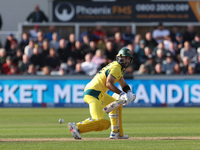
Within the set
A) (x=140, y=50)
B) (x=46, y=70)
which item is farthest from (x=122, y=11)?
(x=46, y=70)

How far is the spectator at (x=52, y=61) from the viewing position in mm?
24391

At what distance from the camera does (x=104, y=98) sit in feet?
38.2

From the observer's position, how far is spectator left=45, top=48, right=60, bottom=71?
2439 cm

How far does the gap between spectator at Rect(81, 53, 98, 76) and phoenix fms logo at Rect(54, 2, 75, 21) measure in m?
3.92

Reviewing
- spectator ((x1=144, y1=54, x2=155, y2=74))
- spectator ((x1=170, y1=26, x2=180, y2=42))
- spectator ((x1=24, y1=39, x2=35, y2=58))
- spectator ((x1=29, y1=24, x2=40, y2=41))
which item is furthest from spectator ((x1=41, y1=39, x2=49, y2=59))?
spectator ((x1=170, y1=26, x2=180, y2=42))

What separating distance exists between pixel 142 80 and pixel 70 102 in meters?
3.24

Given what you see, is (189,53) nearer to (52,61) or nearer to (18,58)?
(52,61)

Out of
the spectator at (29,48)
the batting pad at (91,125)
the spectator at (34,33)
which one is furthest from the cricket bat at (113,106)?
the spectator at (34,33)

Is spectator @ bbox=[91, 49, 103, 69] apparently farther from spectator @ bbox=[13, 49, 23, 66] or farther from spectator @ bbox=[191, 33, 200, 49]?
spectator @ bbox=[191, 33, 200, 49]

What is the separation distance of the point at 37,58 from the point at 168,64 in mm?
5857

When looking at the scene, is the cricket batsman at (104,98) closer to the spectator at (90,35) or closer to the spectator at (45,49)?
the spectator at (45,49)

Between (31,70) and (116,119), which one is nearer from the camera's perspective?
(116,119)

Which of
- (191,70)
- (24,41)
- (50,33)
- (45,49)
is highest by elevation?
(50,33)

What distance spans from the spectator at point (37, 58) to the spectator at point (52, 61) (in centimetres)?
31
